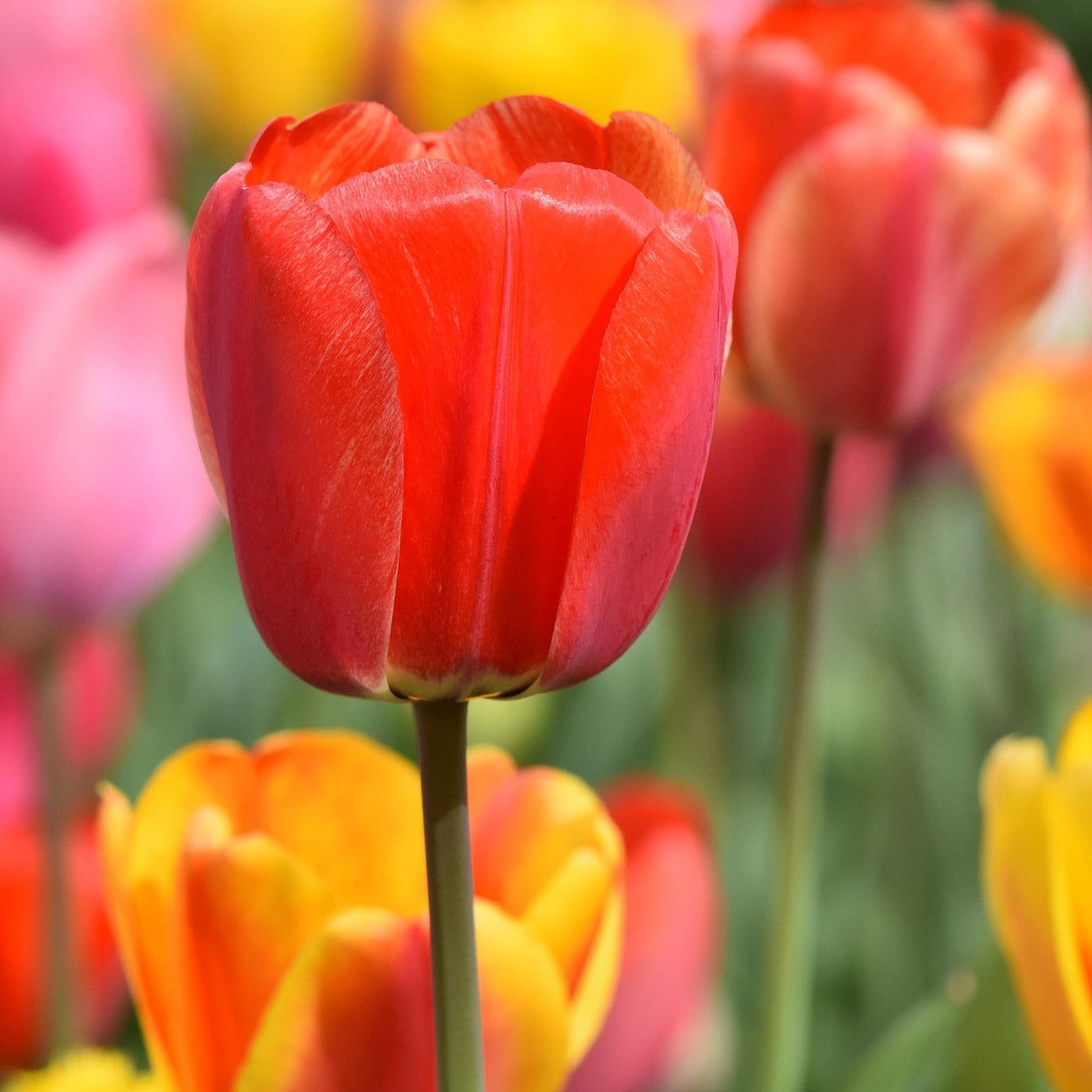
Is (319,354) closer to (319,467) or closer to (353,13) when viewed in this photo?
(319,467)

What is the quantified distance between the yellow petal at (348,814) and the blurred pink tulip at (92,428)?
177mm

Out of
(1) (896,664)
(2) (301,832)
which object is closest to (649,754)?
(1) (896,664)

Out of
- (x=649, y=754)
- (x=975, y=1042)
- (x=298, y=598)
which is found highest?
(x=298, y=598)

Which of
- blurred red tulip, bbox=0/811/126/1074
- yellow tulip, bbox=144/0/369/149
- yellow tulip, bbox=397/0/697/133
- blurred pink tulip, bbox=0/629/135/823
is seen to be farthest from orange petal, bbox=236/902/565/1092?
yellow tulip, bbox=144/0/369/149

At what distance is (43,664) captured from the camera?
473 mm

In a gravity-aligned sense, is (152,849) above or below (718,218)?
below

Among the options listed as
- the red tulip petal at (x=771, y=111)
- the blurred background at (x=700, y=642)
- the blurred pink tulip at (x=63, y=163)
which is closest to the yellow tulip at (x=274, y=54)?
the blurred background at (x=700, y=642)

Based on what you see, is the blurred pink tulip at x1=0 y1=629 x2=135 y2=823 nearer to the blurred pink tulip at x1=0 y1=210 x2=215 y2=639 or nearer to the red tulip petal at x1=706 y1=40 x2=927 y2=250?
the blurred pink tulip at x1=0 y1=210 x2=215 y2=639

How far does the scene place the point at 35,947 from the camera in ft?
1.58

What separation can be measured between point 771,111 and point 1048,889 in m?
0.18

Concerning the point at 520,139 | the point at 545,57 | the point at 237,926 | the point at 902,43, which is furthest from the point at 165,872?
the point at 545,57

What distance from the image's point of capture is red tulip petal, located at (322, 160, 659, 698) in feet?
0.71

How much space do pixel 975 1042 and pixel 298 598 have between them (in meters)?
0.21

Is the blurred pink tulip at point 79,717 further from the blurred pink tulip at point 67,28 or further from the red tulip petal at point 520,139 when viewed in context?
the blurred pink tulip at point 67,28
